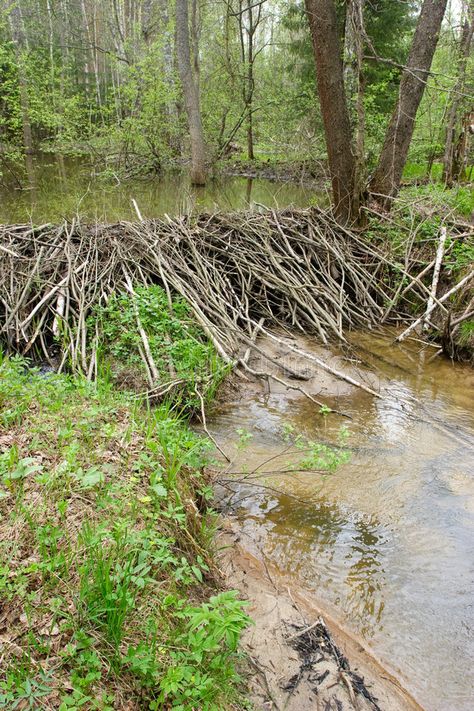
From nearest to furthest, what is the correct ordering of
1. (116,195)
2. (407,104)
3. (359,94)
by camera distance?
(359,94) → (407,104) → (116,195)

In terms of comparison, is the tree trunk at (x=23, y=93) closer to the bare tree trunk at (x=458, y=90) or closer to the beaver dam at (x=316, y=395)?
the beaver dam at (x=316, y=395)

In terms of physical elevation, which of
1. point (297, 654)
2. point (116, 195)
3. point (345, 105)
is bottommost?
point (297, 654)

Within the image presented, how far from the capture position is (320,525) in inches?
124

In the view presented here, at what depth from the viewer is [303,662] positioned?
2137 mm

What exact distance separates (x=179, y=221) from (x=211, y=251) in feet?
2.34

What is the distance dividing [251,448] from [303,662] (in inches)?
76.7

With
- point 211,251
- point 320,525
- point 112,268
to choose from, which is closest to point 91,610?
point 320,525

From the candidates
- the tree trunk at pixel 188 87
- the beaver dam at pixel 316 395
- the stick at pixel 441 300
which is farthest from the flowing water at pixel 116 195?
the stick at pixel 441 300

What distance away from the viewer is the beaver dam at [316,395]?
243 cm

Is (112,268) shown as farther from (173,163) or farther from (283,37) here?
(283,37)

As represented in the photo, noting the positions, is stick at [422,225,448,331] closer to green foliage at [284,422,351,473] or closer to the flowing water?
green foliage at [284,422,351,473]

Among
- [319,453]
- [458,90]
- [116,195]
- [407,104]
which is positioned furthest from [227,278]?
[116,195]

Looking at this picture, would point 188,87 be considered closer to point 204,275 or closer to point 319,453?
point 204,275

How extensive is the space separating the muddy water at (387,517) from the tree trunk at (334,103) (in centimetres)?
384
